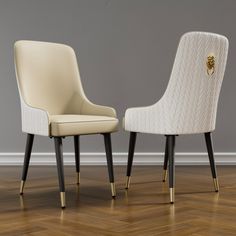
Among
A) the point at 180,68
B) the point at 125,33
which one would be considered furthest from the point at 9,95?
the point at 180,68

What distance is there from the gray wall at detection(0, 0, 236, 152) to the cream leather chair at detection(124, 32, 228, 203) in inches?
61.5

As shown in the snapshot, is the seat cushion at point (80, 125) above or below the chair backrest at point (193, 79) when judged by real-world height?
below

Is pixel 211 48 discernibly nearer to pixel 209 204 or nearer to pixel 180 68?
pixel 180 68

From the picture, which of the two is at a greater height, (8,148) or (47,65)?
(47,65)

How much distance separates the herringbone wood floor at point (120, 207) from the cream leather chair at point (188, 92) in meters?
0.24

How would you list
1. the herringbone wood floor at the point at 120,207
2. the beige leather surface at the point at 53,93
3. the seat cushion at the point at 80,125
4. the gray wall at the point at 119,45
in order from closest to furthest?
1. the herringbone wood floor at the point at 120,207
2. the seat cushion at the point at 80,125
3. the beige leather surface at the point at 53,93
4. the gray wall at the point at 119,45

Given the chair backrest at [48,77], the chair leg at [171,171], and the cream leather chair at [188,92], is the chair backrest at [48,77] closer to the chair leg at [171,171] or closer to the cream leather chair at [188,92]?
the cream leather chair at [188,92]

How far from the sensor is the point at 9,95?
4.70 metres

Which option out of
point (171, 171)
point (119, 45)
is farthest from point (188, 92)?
point (119, 45)

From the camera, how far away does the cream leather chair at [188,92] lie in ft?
9.50

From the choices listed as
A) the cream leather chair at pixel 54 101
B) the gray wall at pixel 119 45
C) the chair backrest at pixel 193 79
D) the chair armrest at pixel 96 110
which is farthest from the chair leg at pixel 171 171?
the gray wall at pixel 119 45

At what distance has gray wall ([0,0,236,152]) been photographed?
4.59 metres

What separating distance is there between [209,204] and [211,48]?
86 centimetres

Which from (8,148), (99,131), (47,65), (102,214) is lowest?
(8,148)
